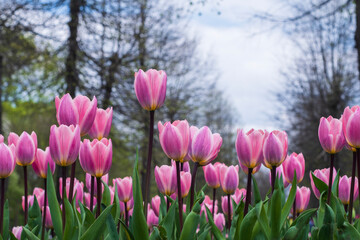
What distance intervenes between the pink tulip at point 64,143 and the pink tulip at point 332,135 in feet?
3.05

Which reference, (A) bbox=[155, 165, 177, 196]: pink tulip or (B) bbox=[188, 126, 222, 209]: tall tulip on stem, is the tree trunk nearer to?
(A) bbox=[155, 165, 177, 196]: pink tulip

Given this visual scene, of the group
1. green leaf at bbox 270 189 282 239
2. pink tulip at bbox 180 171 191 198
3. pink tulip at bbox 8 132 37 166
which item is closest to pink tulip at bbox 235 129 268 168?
green leaf at bbox 270 189 282 239

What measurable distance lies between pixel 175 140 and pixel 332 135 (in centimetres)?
65

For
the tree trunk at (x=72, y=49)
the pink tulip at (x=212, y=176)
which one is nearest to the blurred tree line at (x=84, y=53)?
the tree trunk at (x=72, y=49)

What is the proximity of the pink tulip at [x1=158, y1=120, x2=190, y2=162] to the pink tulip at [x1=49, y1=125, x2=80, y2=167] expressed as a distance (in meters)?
0.29

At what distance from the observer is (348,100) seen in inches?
679

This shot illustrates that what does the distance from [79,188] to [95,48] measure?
9.87m

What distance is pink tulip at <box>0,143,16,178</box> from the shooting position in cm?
168

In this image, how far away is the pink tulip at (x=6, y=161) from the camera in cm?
168

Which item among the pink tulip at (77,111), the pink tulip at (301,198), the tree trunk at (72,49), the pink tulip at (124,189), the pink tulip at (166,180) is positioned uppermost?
the tree trunk at (72,49)

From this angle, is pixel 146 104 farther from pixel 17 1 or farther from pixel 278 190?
pixel 17 1

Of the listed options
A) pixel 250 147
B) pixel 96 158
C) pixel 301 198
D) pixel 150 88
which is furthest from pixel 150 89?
pixel 301 198

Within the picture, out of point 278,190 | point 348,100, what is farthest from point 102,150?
point 348,100

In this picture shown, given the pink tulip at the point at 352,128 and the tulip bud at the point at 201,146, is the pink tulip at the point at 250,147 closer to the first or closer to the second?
the tulip bud at the point at 201,146
